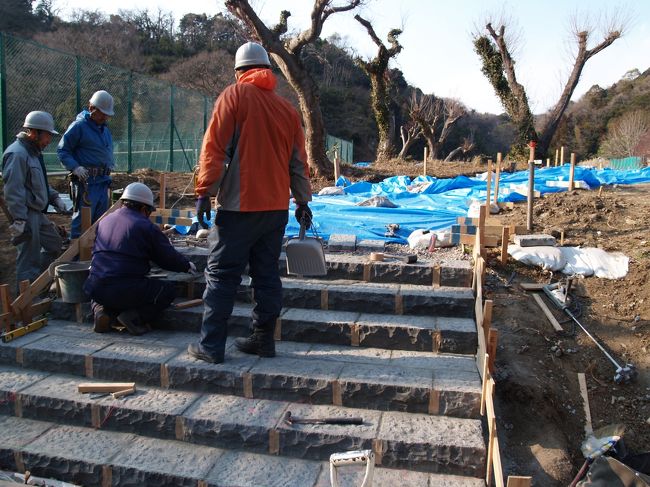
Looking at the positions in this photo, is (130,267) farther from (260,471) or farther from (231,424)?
(260,471)

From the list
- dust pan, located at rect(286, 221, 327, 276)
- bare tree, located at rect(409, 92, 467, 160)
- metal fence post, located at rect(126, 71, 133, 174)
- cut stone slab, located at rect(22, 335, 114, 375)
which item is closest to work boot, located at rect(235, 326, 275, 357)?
dust pan, located at rect(286, 221, 327, 276)

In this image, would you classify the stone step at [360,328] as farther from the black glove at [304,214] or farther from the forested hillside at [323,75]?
the forested hillside at [323,75]

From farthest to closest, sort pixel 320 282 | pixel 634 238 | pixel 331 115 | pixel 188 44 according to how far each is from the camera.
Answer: pixel 331 115 < pixel 188 44 < pixel 634 238 < pixel 320 282

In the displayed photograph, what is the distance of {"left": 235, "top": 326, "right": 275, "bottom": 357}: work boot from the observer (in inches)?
141

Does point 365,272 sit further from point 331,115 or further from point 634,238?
point 331,115

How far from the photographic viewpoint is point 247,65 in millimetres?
3385

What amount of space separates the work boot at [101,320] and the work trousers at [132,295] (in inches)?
1.4

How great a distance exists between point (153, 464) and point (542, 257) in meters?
4.38

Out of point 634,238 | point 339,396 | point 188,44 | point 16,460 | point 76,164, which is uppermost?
point 188,44

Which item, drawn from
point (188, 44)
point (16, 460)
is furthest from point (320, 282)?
point (188, 44)

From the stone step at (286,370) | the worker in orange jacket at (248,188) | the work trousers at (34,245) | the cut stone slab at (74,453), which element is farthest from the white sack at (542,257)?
the work trousers at (34,245)

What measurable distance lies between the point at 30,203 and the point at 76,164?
24.3 inches

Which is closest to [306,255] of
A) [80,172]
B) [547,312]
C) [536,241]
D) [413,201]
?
[547,312]

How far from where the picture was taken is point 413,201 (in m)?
9.20
